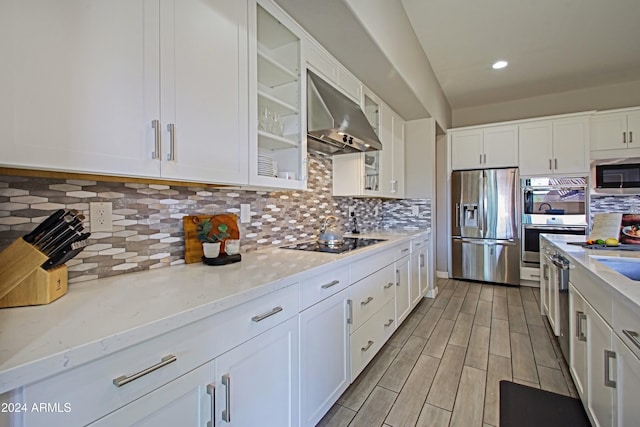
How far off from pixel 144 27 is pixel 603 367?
2290mm

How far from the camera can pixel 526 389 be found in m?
1.88

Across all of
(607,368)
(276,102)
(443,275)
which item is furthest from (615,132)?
(276,102)

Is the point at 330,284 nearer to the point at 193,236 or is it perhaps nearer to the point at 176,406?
the point at 193,236

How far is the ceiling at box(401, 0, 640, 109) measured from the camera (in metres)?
2.69

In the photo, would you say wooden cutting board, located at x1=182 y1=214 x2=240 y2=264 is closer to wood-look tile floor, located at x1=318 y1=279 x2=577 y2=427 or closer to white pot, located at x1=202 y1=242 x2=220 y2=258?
white pot, located at x1=202 y1=242 x2=220 y2=258

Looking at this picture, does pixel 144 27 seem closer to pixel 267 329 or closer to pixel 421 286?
pixel 267 329

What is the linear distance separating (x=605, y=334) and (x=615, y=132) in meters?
4.06

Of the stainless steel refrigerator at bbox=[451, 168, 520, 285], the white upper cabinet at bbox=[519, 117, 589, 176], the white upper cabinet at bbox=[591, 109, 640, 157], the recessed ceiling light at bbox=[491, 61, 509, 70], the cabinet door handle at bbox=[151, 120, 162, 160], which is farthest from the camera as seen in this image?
the stainless steel refrigerator at bbox=[451, 168, 520, 285]

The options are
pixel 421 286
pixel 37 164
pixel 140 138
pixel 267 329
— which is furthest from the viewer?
pixel 421 286

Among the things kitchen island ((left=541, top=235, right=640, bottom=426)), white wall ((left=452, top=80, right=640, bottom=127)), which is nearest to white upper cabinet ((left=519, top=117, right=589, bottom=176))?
white wall ((left=452, top=80, right=640, bottom=127))

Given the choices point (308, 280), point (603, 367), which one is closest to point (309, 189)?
point (308, 280)

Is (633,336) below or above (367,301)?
above

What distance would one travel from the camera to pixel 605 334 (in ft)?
4.05

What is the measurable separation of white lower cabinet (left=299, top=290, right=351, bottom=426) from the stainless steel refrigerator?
11.1 feet
